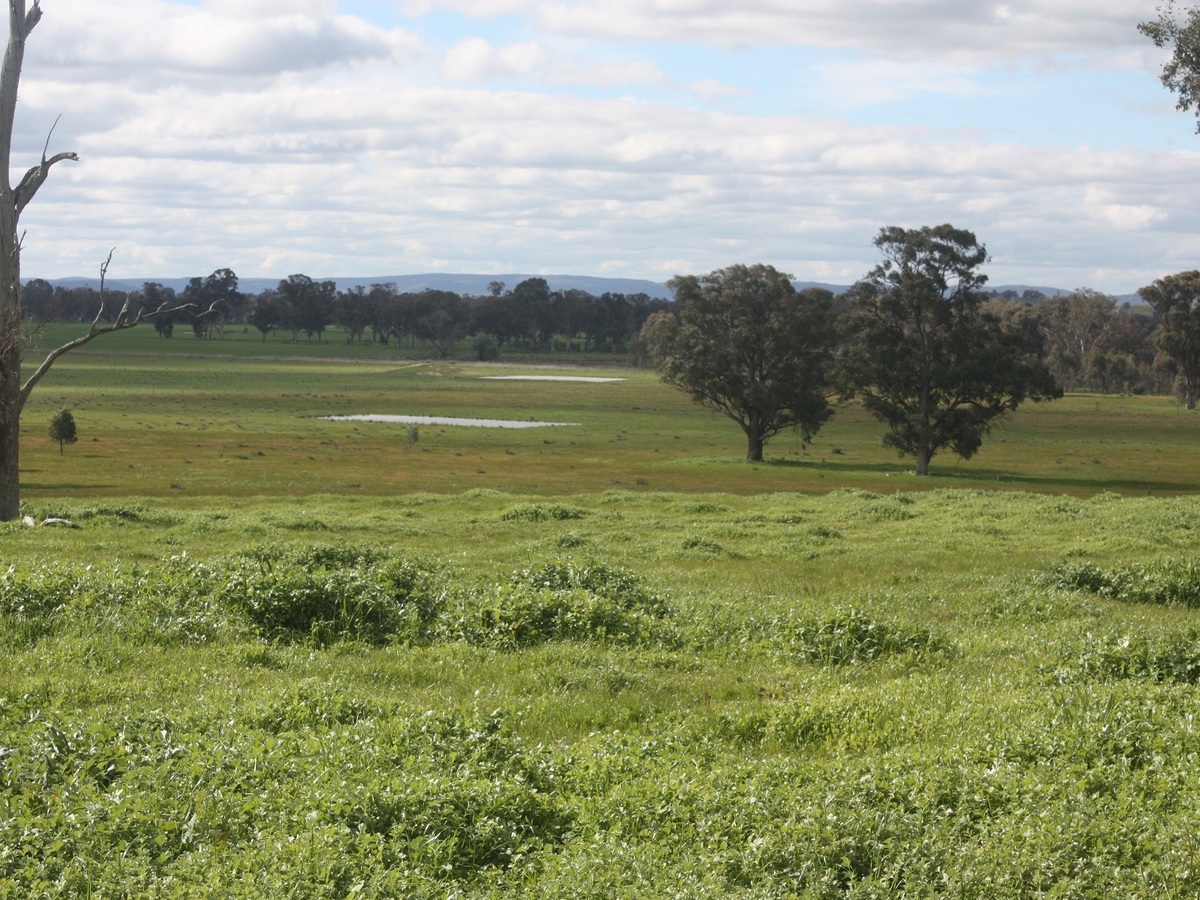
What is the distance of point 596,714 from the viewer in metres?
11.3

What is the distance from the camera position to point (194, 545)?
80.0 ft

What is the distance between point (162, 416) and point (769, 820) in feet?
342

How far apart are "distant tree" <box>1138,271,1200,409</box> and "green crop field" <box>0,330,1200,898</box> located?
11342 cm

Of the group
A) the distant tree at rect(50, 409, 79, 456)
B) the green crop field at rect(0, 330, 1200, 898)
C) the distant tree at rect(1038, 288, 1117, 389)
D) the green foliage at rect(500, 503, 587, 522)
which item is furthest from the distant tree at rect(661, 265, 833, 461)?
the distant tree at rect(1038, 288, 1117, 389)

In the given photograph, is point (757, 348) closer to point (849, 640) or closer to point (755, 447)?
point (755, 447)

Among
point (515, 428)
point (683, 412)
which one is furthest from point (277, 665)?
point (683, 412)

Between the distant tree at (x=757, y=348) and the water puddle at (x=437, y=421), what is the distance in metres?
32.4

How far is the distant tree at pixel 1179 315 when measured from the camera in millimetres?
130250

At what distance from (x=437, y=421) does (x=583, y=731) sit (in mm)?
104259

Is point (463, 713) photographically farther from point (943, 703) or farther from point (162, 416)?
point (162, 416)

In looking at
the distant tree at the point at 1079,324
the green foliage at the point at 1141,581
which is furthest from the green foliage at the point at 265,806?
the distant tree at the point at 1079,324

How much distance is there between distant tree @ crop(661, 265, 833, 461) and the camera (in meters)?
78.5

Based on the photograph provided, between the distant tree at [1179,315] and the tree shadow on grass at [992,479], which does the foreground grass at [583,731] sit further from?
the distant tree at [1179,315]

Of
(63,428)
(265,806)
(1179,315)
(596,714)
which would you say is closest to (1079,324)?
(1179,315)
